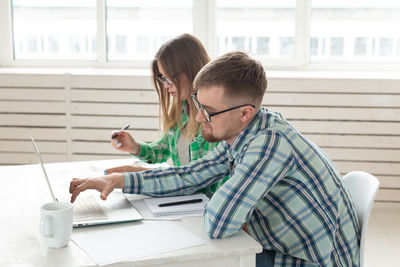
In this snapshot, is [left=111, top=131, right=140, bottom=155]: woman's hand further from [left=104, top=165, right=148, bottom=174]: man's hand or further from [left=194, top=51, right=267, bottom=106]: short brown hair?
[left=194, top=51, right=267, bottom=106]: short brown hair

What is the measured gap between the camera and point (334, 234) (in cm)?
151

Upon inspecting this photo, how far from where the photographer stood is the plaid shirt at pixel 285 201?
1.42 metres

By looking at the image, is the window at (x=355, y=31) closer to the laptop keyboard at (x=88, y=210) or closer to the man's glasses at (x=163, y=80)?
the man's glasses at (x=163, y=80)

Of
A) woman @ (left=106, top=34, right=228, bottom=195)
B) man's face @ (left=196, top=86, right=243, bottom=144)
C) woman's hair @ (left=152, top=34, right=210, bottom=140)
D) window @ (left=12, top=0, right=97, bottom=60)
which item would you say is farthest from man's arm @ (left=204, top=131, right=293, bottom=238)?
window @ (left=12, top=0, right=97, bottom=60)

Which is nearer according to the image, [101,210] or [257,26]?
[101,210]

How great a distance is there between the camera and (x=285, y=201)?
4.89ft

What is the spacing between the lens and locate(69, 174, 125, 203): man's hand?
1.64m

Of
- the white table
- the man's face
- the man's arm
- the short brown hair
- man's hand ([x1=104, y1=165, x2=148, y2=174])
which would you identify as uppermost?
the short brown hair

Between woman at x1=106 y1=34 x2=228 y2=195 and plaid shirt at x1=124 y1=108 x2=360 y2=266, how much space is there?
1.71 feet

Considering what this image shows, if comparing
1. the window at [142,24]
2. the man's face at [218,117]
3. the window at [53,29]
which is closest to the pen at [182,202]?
the man's face at [218,117]

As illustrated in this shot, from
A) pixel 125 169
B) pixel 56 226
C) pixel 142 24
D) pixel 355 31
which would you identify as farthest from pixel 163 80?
pixel 355 31

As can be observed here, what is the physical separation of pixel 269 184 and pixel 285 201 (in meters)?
0.09

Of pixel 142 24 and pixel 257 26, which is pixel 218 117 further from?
pixel 142 24

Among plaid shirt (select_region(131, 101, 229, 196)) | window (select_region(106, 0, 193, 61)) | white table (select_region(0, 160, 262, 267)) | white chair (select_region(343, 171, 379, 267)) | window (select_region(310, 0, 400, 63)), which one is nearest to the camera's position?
white table (select_region(0, 160, 262, 267))
